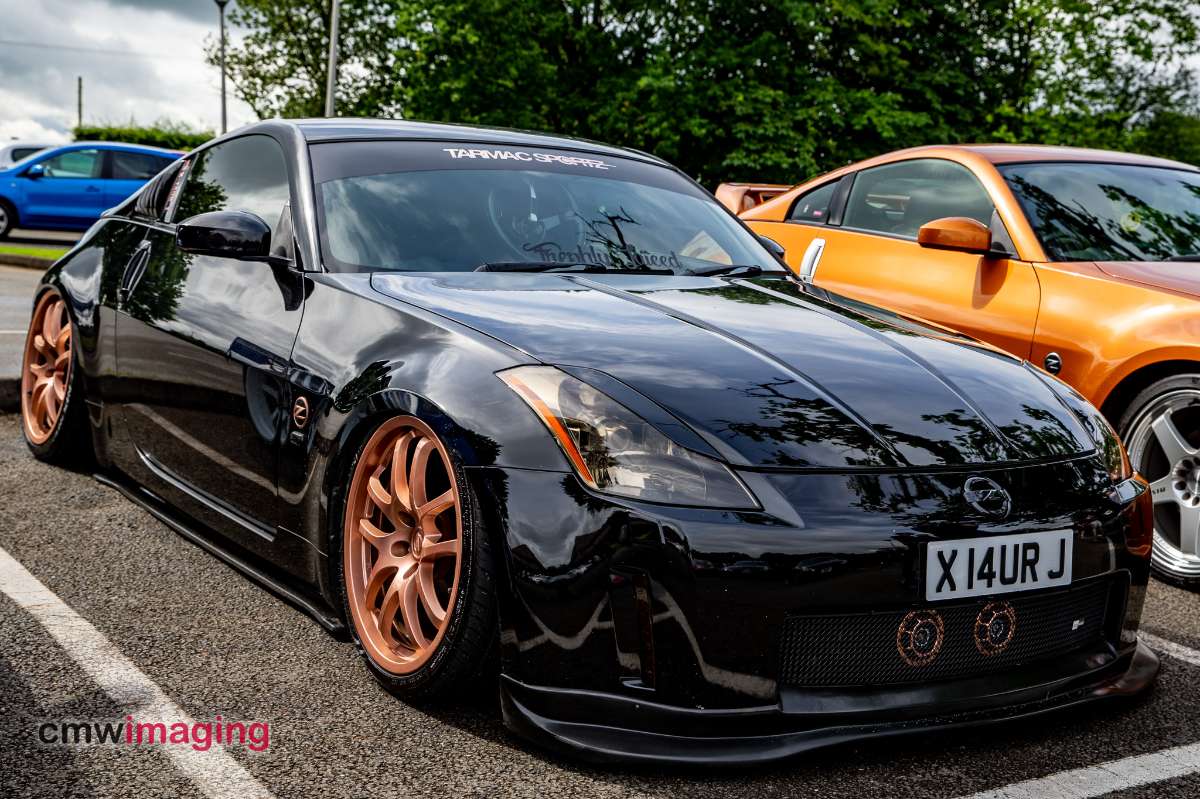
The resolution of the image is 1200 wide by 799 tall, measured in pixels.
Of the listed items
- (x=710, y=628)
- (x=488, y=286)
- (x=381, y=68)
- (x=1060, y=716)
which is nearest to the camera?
(x=710, y=628)

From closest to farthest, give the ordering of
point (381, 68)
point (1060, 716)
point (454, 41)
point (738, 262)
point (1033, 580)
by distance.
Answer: point (1033, 580) → point (1060, 716) → point (738, 262) → point (454, 41) → point (381, 68)

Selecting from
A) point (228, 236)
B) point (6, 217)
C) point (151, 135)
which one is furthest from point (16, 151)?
point (228, 236)

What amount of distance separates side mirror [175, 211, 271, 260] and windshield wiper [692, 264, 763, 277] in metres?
1.25

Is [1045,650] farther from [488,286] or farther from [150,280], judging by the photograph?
[150,280]

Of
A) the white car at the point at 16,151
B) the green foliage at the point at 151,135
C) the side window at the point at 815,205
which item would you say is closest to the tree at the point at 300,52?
the green foliage at the point at 151,135

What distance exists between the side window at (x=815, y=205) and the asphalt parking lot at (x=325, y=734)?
3.16m

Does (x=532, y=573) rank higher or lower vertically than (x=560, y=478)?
lower

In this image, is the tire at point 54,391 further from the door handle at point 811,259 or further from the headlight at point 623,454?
the door handle at point 811,259

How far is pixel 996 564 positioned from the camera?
248 cm

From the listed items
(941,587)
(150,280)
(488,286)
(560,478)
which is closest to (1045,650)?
(941,587)

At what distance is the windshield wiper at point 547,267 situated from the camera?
11.2 ft

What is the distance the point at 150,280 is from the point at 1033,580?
294 centimetres

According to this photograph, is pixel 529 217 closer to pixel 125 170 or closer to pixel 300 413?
pixel 300 413

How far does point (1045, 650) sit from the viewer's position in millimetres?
2652
